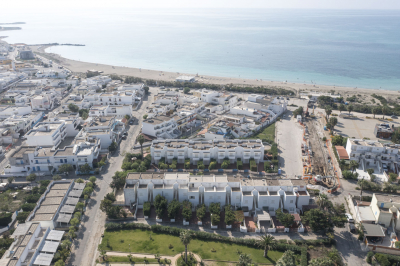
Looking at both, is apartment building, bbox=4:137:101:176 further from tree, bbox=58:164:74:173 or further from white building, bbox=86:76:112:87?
white building, bbox=86:76:112:87

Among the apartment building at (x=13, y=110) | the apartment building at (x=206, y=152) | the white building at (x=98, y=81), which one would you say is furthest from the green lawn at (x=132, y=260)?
the white building at (x=98, y=81)

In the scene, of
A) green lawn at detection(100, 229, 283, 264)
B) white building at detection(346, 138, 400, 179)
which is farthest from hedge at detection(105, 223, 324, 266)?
white building at detection(346, 138, 400, 179)

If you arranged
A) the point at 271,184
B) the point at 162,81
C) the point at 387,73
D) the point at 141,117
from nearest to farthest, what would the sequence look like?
the point at 271,184
the point at 141,117
the point at 162,81
the point at 387,73

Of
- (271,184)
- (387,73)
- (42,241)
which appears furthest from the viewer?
(387,73)

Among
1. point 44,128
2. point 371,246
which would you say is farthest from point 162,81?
point 371,246

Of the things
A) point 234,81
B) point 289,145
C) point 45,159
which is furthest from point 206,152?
point 234,81

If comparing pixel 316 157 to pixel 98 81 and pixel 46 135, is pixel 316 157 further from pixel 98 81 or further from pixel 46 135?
pixel 98 81

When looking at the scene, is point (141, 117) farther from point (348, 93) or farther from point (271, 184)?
point (348, 93)

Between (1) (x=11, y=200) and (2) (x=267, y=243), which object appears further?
(1) (x=11, y=200)
